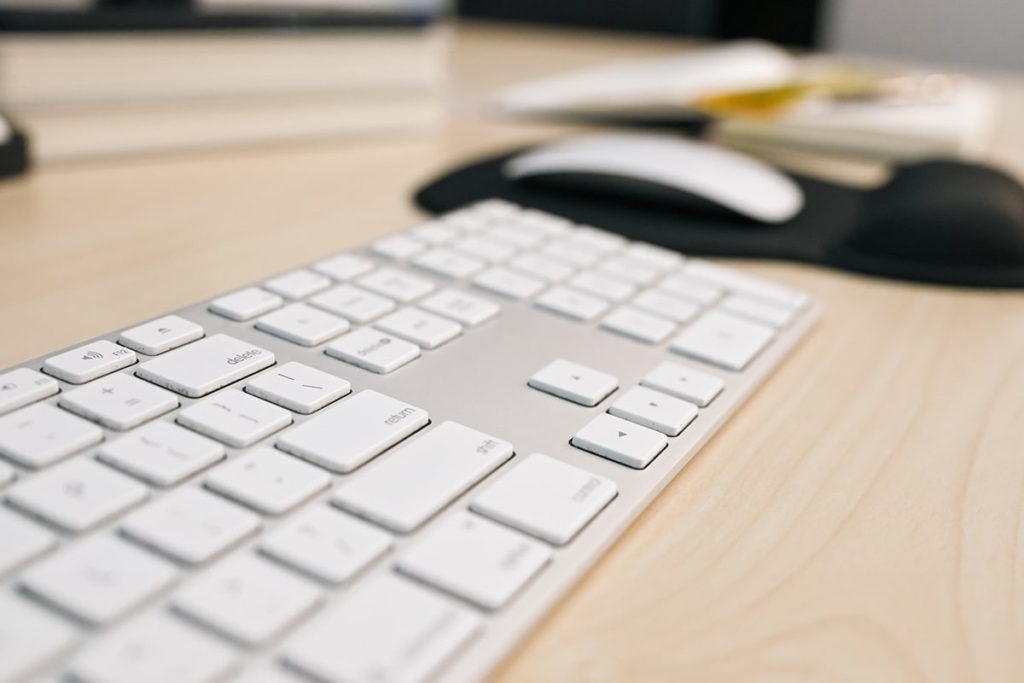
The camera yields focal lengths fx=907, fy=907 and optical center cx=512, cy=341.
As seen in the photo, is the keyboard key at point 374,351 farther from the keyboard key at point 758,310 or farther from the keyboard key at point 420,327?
the keyboard key at point 758,310

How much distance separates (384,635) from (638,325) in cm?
20

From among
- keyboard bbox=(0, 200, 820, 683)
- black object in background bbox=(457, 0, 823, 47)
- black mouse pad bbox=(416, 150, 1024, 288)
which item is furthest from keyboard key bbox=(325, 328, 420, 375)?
black object in background bbox=(457, 0, 823, 47)

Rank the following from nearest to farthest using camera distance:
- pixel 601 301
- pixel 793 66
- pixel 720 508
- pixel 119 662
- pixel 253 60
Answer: pixel 119 662
pixel 720 508
pixel 601 301
pixel 253 60
pixel 793 66

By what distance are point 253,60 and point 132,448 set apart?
1.50 feet

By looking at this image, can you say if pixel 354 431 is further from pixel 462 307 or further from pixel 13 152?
pixel 13 152

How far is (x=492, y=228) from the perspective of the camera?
0.46 meters

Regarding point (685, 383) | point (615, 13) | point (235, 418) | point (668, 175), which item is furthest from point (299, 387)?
point (615, 13)

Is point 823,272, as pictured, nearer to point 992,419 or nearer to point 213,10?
point 992,419

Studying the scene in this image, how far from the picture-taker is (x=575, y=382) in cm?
31

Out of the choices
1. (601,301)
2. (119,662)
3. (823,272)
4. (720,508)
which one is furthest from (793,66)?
(119,662)

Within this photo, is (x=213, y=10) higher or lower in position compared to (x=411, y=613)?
higher

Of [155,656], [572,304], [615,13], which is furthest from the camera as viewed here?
[615,13]

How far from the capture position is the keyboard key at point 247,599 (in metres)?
0.18

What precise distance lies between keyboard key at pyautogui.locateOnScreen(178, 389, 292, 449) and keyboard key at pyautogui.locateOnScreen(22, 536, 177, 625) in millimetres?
50
